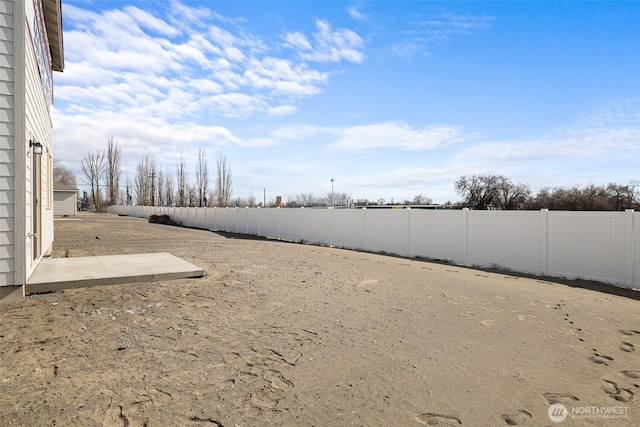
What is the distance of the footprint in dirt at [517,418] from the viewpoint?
2.80 metres

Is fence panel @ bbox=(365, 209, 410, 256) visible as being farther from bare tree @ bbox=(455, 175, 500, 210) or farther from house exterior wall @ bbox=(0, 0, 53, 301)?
bare tree @ bbox=(455, 175, 500, 210)

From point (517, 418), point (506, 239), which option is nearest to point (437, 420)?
point (517, 418)

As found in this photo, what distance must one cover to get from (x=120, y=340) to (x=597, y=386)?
173 inches

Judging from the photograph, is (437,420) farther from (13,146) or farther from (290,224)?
(290,224)

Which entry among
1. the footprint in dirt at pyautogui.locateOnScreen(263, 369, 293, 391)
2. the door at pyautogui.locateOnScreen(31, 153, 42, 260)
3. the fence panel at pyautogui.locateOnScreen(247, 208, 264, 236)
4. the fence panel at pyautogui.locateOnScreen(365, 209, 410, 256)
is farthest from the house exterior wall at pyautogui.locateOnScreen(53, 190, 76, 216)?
the footprint in dirt at pyautogui.locateOnScreen(263, 369, 293, 391)

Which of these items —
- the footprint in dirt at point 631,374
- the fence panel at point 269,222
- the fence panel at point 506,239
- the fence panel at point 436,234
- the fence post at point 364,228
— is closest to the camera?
the footprint in dirt at point 631,374

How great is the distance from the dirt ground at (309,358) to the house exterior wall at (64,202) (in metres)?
36.5

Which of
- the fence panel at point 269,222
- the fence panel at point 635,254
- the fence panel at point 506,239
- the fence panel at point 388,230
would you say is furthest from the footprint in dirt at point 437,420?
the fence panel at point 269,222

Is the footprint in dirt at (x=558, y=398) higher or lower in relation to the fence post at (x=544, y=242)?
lower

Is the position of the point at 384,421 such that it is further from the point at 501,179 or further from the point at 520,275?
the point at 501,179

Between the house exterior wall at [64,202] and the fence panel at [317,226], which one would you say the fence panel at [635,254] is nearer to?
the fence panel at [317,226]

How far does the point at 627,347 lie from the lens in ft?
14.6

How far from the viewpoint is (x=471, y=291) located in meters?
7.09

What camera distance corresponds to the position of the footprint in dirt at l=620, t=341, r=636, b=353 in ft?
14.3
